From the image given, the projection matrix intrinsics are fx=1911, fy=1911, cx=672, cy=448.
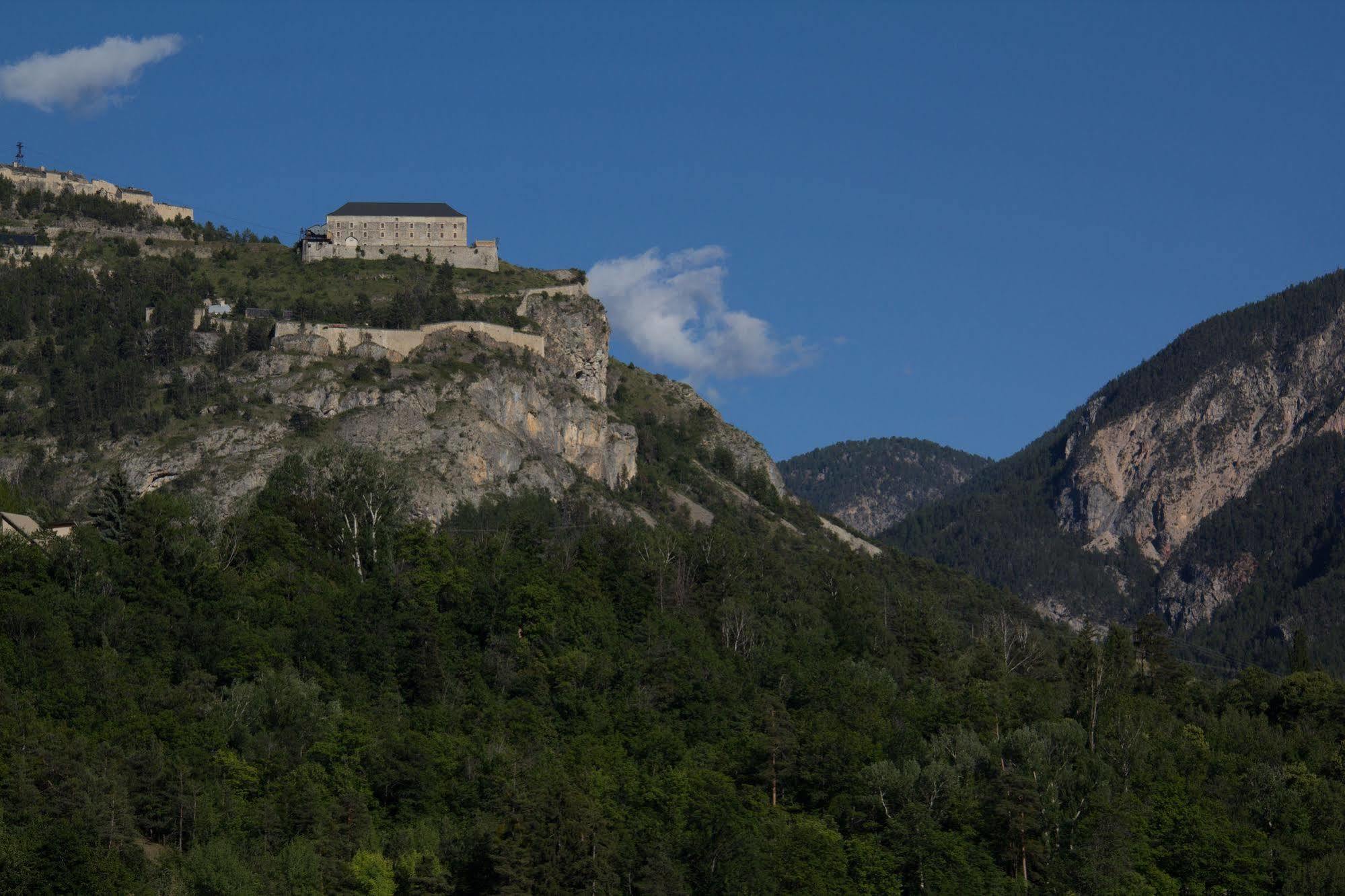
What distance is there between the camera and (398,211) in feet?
646

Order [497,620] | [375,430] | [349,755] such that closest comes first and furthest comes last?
1. [349,755]
2. [497,620]
3. [375,430]

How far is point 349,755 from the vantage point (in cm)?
8700

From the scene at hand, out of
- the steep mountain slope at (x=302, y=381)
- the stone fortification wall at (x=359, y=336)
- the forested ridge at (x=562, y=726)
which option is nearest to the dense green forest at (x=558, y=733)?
the forested ridge at (x=562, y=726)

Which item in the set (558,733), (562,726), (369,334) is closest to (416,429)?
(369,334)

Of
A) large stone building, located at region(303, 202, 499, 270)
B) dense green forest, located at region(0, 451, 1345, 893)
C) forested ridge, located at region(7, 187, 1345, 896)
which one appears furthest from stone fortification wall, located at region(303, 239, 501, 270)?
dense green forest, located at region(0, 451, 1345, 893)

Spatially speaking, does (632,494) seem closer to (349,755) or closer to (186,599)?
(186,599)

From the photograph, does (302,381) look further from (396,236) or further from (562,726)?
(562,726)

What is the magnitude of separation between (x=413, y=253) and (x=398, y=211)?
21.3 ft

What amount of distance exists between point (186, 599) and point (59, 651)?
11.3 metres

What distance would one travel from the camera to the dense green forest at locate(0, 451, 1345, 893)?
78.8 metres

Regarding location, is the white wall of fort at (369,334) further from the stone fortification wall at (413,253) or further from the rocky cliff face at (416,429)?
the stone fortification wall at (413,253)

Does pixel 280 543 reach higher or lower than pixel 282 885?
higher

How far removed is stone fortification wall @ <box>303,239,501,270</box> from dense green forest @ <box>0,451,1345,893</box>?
226 feet

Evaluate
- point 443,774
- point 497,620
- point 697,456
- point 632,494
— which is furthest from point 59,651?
point 697,456
